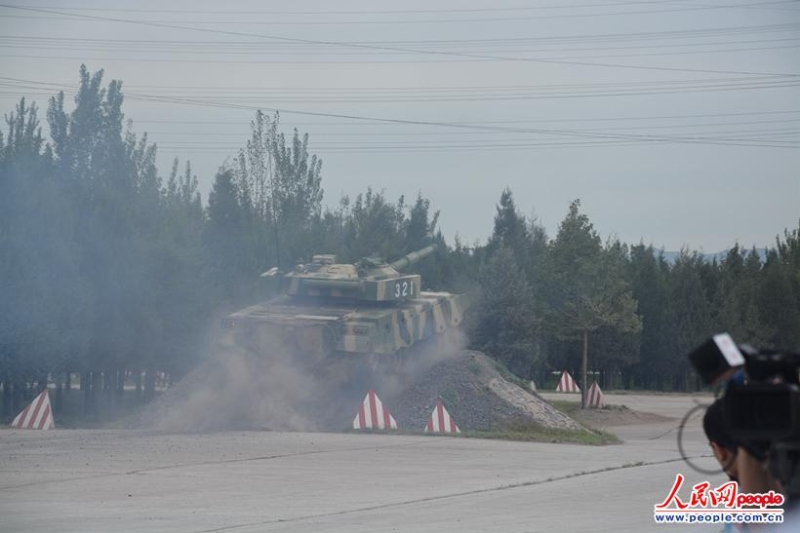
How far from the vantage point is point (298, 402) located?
82.5ft

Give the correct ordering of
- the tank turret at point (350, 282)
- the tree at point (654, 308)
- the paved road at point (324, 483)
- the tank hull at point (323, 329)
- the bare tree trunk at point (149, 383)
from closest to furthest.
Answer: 1. the paved road at point (324, 483)
2. the tank hull at point (323, 329)
3. the tank turret at point (350, 282)
4. the bare tree trunk at point (149, 383)
5. the tree at point (654, 308)

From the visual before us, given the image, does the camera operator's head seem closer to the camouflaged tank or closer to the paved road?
the paved road

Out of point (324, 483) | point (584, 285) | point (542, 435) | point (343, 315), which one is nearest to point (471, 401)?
point (542, 435)

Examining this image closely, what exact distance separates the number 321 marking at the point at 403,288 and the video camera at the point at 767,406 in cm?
2262

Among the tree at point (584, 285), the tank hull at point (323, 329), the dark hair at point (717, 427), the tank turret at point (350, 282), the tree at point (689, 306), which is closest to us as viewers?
the dark hair at point (717, 427)

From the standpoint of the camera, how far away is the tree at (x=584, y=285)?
32.3 meters

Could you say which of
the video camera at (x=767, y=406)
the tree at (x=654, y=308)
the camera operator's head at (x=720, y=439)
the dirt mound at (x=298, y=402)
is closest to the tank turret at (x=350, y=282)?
the dirt mound at (x=298, y=402)

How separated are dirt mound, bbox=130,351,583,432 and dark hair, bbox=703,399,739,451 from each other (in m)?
19.7

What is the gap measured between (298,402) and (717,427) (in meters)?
20.8

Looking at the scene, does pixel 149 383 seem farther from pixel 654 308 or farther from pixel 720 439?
pixel 720 439

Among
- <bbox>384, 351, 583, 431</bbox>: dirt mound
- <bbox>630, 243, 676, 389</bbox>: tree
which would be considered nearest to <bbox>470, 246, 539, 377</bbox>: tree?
<bbox>630, 243, 676, 389</bbox>: tree

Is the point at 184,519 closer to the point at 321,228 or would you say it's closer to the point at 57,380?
the point at 57,380

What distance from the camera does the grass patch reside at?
23.1 meters

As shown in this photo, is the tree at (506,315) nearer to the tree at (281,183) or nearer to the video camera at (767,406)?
the tree at (281,183)
